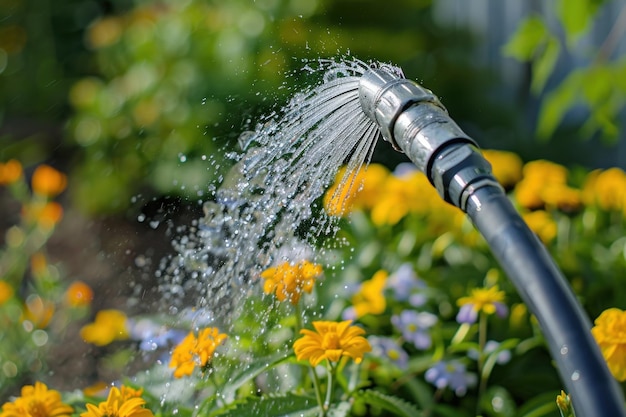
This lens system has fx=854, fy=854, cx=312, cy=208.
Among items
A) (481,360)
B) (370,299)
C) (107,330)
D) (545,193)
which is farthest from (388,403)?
(545,193)

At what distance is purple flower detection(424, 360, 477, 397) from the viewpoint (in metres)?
1.27

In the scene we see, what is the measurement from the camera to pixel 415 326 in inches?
54.8

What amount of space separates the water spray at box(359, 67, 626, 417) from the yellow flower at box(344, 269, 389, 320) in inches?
21.9

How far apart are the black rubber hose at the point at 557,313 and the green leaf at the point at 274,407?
439mm

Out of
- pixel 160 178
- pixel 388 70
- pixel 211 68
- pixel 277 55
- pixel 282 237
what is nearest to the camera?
pixel 388 70

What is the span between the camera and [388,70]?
0.96m

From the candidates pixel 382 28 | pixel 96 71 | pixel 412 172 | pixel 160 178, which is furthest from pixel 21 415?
pixel 96 71

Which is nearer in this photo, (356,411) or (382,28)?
(356,411)

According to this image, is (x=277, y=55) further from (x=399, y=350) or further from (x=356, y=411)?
(x=356, y=411)

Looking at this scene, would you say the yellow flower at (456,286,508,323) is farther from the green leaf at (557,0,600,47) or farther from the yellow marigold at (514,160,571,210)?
the green leaf at (557,0,600,47)

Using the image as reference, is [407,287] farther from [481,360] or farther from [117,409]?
[117,409]

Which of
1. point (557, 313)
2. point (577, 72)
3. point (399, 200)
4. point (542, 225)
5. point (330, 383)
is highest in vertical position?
point (577, 72)

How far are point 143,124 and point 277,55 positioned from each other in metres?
1.94

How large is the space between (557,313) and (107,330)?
3.69 ft
